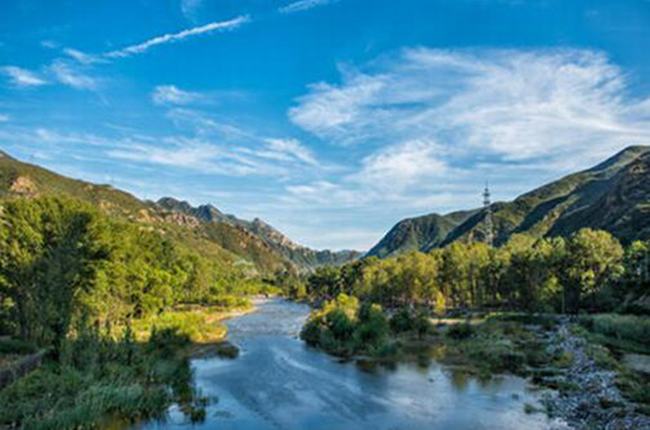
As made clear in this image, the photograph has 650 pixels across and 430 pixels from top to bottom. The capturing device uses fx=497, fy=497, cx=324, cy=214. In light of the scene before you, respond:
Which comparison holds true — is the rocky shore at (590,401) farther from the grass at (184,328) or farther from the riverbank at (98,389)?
the grass at (184,328)

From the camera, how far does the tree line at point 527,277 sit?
92.1 m

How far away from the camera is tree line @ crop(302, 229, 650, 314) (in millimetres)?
92062

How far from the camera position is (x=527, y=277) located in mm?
106750

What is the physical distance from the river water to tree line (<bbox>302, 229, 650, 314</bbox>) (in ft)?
179

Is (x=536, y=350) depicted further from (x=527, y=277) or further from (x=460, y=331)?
(x=527, y=277)

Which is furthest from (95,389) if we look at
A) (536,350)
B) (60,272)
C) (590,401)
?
(536,350)

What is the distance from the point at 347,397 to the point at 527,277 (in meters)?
77.3

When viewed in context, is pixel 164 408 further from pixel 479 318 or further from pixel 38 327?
pixel 479 318

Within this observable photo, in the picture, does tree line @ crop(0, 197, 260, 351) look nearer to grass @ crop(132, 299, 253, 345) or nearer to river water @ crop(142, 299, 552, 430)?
grass @ crop(132, 299, 253, 345)

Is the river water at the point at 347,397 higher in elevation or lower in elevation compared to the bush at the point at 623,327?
lower

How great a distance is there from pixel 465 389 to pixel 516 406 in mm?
6864

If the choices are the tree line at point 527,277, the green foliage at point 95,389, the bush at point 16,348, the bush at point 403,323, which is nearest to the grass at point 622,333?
the tree line at point 527,277

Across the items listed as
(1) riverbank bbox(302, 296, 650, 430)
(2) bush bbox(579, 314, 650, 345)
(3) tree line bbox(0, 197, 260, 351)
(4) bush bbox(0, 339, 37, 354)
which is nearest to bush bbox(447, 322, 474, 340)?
(1) riverbank bbox(302, 296, 650, 430)

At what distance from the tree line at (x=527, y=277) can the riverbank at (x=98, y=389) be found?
75554 mm
